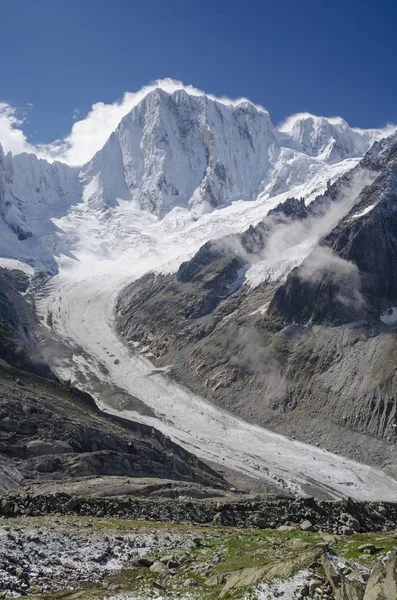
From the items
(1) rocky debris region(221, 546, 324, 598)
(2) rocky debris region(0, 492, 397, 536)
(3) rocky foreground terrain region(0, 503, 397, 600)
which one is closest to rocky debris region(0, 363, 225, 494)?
(2) rocky debris region(0, 492, 397, 536)

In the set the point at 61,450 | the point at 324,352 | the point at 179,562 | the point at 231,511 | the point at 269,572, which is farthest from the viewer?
the point at 324,352

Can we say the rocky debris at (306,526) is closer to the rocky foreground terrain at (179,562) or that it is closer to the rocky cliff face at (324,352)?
the rocky foreground terrain at (179,562)

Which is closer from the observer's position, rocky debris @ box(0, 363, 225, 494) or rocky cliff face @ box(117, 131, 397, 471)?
rocky debris @ box(0, 363, 225, 494)

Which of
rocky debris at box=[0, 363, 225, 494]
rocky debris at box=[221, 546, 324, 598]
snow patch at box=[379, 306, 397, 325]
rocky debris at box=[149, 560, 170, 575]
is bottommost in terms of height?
rocky debris at box=[0, 363, 225, 494]

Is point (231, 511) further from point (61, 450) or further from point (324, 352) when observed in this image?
point (324, 352)

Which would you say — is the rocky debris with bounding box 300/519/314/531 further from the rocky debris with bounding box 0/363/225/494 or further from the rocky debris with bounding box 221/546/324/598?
the rocky debris with bounding box 0/363/225/494

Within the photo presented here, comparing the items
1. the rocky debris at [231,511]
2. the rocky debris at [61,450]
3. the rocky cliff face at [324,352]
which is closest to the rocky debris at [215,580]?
the rocky debris at [231,511]

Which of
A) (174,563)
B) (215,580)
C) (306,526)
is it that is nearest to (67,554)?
(174,563)

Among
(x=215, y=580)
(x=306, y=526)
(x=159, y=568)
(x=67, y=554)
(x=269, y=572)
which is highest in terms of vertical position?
(x=269, y=572)

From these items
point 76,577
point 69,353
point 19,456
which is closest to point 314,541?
point 76,577

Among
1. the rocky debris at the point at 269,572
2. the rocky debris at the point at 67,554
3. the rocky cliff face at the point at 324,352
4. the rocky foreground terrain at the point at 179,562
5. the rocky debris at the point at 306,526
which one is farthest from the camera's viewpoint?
the rocky cliff face at the point at 324,352

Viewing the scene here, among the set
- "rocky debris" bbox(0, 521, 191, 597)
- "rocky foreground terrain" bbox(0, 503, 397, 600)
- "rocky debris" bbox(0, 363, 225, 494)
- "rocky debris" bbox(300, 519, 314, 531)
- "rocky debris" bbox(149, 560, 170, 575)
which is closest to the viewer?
"rocky foreground terrain" bbox(0, 503, 397, 600)

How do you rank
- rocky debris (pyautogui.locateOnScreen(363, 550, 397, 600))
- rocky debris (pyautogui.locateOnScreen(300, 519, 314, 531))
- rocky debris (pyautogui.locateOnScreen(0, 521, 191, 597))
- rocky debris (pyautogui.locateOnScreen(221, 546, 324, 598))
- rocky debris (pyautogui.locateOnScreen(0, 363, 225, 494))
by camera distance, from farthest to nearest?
1. rocky debris (pyautogui.locateOnScreen(0, 363, 225, 494))
2. rocky debris (pyautogui.locateOnScreen(300, 519, 314, 531))
3. rocky debris (pyautogui.locateOnScreen(0, 521, 191, 597))
4. rocky debris (pyautogui.locateOnScreen(221, 546, 324, 598))
5. rocky debris (pyautogui.locateOnScreen(363, 550, 397, 600))
